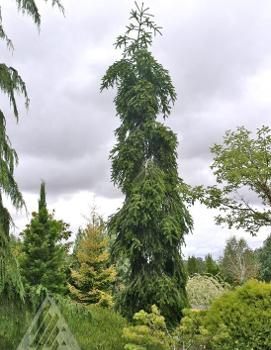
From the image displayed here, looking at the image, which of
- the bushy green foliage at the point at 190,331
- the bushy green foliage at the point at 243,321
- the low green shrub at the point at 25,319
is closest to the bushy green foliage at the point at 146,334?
the bushy green foliage at the point at 190,331

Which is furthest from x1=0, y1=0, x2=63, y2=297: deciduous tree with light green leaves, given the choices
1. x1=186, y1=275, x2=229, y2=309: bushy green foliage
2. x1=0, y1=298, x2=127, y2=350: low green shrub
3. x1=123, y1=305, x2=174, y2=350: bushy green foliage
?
x1=186, y1=275, x2=229, y2=309: bushy green foliage

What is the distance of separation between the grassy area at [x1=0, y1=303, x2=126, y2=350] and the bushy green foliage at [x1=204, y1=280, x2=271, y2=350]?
196 centimetres

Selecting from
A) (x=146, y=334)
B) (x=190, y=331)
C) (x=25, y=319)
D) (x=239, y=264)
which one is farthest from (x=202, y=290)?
(x=239, y=264)

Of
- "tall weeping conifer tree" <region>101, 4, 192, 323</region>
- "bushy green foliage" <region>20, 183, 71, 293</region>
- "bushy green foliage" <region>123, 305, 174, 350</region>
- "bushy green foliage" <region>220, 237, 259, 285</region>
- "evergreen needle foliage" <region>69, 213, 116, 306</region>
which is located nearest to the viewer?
"bushy green foliage" <region>123, 305, 174, 350</region>

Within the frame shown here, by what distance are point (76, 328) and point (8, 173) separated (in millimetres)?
3636

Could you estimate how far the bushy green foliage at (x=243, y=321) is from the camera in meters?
8.77

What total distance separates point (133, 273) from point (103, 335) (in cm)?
536

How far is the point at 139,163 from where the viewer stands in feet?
47.7

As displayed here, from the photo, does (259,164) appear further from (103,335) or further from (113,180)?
(103,335)

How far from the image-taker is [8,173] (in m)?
5.66

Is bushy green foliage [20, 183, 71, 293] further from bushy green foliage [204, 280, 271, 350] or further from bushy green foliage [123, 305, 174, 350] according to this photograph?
bushy green foliage [204, 280, 271, 350]

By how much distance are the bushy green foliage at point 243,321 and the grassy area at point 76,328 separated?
1.96 meters

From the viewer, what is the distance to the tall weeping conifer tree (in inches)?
530

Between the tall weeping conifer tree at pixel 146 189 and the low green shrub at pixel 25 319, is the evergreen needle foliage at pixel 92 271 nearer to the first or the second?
the tall weeping conifer tree at pixel 146 189
